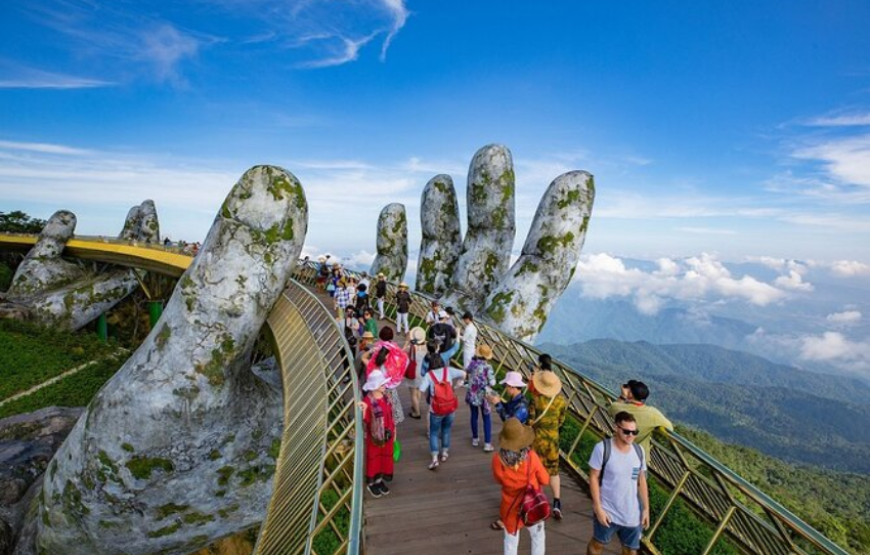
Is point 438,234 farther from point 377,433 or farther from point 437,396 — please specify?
point 377,433

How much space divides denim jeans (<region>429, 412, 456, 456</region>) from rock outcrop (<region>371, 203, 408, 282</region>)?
19279 millimetres

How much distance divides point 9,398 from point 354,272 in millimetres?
17480

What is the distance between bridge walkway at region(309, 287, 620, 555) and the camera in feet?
17.8

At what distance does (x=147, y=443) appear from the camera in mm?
11531

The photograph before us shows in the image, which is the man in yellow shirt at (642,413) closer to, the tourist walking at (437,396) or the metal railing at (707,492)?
the metal railing at (707,492)

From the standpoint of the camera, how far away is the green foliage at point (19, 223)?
4306 centimetres

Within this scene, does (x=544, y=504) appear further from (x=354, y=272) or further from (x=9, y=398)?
(x=9, y=398)

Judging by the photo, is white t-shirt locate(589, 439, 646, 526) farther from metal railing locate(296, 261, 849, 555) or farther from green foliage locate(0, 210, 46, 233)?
green foliage locate(0, 210, 46, 233)

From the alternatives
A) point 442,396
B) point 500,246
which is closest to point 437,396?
point 442,396

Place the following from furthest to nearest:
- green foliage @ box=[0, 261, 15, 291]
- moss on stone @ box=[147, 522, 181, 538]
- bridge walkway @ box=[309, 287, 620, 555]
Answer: green foliage @ box=[0, 261, 15, 291] < moss on stone @ box=[147, 522, 181, 538] < bridge walkway @ box=[309, 287, 620, 555]

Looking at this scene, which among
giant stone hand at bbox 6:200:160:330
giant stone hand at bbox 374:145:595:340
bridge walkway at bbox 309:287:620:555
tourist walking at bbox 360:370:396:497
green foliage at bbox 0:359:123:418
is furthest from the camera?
giant stone hand at bbox 6:200:160:330

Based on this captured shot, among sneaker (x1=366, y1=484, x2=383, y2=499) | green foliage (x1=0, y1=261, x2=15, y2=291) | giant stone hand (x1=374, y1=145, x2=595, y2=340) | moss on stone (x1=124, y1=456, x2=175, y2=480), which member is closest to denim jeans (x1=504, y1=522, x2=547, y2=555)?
sneaker (x1=366, y1=484, x2=383, y2=499)

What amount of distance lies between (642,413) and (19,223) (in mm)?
57961

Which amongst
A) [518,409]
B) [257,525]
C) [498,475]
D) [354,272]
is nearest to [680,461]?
[518,409]
